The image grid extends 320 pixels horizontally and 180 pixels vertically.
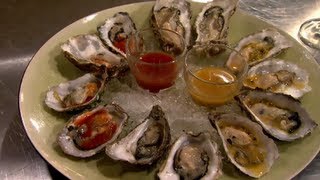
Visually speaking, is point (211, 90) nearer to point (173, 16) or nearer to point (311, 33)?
point (173, 16)

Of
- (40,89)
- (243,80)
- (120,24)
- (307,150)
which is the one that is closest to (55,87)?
(40,89)

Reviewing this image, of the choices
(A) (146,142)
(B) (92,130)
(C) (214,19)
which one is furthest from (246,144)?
(C) (214,19)

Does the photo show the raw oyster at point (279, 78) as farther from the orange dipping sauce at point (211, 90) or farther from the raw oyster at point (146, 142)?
the raw oyster at point (146, 142)

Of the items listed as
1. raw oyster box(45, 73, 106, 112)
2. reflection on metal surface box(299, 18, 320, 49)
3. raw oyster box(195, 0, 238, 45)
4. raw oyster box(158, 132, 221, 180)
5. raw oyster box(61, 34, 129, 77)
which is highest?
Result: raw oyster box(195, 0, 238, 45)

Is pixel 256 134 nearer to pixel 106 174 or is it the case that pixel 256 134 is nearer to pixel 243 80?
pixel 243 80

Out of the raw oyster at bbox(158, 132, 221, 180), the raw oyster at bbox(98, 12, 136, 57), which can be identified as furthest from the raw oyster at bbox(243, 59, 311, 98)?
the raw oyster at bbox(98, 12, 136, 57)

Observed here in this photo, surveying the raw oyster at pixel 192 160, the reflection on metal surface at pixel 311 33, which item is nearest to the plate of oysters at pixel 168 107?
the raw oyster at pixel 192 160

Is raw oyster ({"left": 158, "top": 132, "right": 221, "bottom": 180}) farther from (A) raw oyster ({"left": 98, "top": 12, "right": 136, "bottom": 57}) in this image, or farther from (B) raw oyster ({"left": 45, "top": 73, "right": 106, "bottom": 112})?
(A) raw oyster ({"left": 98, "top": 12, "right": 136, "bottom": 57})
